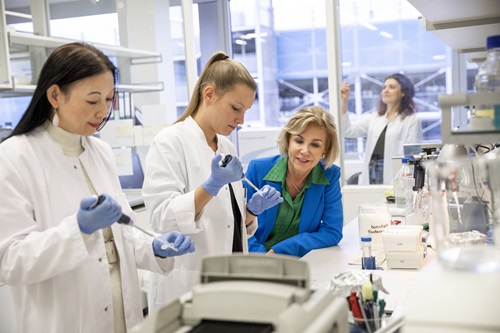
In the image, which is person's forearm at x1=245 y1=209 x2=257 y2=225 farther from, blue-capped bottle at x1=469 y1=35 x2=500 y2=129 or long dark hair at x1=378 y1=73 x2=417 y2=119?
long dark hair at x1=378 y1=73 x2=417 y2=119

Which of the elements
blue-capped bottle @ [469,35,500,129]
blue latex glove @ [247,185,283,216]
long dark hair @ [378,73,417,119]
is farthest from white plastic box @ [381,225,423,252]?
long dark hair @ [378,73,417,119]

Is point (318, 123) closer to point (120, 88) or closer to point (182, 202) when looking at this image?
point (182, 202)

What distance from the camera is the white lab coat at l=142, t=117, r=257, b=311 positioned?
1.95 metres

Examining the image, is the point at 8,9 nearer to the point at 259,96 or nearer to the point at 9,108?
the point at 9,108

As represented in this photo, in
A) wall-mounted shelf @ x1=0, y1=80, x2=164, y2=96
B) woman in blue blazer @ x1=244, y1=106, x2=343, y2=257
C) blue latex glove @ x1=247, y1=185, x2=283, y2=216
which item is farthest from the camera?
wall-mounted shelf @ x1=0, y1=80, x2=164, y2=96

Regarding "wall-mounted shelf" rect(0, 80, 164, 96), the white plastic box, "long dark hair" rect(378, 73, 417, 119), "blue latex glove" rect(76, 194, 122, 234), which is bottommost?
the white plastic box

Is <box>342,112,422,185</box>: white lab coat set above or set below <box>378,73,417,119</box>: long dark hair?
below

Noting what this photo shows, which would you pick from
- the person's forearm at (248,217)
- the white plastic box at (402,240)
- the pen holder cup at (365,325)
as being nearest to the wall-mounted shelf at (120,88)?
the person's forearm at (248,217)

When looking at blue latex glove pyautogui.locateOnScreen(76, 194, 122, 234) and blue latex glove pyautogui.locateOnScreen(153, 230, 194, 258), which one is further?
blue latex glove pyautogui.locateOnScreen(153, 230, 194, 258)

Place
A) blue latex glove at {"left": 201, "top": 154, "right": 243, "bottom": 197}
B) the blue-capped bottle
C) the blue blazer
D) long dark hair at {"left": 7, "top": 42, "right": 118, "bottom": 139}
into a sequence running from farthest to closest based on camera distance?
the blue blazer → blue latex glove at {"left": 201, "top": 154, "right": 243, "bottom": 197} → long dark hair at {"left": 7, "top": 42, "right": 118, "bottom": 139} → the blue-capped bottle

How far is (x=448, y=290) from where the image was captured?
0.83 meters

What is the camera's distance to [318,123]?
2559 mm

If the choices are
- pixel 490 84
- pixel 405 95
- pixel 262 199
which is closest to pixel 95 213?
pixel 262 199

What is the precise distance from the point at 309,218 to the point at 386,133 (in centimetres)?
227
